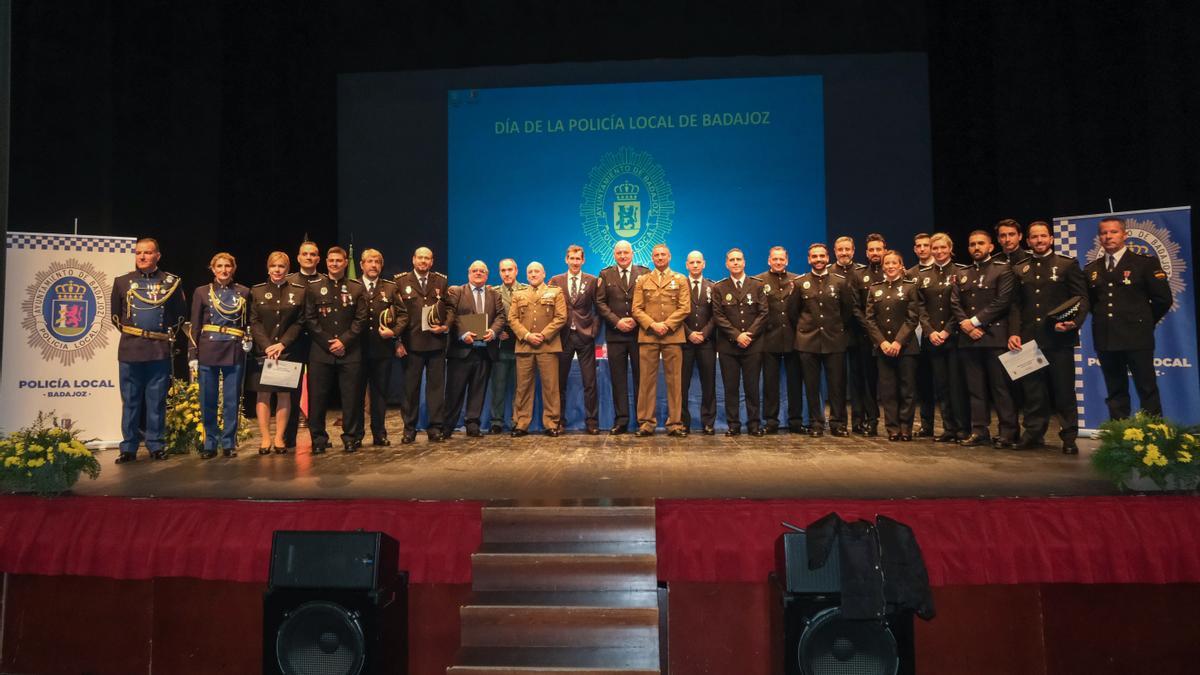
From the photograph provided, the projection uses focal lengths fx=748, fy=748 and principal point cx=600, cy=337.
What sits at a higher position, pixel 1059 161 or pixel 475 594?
pixel 1059 161

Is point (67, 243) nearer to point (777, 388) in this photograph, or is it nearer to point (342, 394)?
point (342, 394)

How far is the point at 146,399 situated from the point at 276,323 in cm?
106

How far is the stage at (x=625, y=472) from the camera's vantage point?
3.86 meters

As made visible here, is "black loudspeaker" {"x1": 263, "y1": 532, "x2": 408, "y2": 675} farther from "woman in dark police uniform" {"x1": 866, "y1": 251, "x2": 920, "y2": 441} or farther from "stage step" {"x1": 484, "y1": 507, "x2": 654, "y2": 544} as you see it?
"woman in dark police uniform" {"x1": 866, "y1": 251, "x2": 920, "y2": 441}

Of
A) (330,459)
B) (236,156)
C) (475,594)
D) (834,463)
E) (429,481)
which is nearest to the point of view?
(475,594)

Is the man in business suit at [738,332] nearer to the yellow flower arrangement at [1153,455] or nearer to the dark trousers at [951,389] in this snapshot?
the dark trousers at [951,389]

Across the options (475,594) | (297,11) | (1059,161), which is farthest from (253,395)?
(1059,161)

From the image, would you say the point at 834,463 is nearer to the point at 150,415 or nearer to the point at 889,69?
the point at 150,415

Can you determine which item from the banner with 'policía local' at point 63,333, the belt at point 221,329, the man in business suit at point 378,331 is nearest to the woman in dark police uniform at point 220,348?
the belt at point 221,329

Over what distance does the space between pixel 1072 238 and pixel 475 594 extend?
222 inches

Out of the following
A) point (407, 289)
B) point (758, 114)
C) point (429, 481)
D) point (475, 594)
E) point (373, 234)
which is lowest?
point (475, 594)

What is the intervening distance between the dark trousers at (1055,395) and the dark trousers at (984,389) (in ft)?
0.39

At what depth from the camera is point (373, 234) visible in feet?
31.5

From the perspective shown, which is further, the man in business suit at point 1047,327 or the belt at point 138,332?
the belt at point 138,332
